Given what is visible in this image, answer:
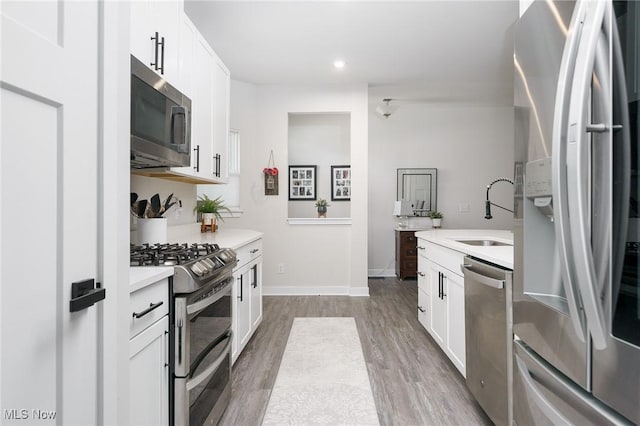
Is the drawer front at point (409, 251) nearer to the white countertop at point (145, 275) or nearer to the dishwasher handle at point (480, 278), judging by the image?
the dishwasher handle at point (480, 278)

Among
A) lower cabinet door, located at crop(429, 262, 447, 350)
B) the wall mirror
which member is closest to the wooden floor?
lower cabinet door, located at crop(429, 262, 447, 350)

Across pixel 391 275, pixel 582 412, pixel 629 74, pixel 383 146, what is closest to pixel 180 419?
pixel 582 412

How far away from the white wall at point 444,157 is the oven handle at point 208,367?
419cm

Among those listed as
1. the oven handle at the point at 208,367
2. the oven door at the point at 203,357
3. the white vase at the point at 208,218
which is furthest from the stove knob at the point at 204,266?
the white vase at the point at 208,218

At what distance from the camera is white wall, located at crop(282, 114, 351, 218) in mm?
5691

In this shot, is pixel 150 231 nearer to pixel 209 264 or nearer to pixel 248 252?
pixel 209 264

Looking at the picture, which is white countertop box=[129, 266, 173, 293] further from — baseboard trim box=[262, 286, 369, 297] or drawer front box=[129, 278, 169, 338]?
baseboard trim box=[262, 286, 369, 297]

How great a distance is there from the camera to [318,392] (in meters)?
2.03

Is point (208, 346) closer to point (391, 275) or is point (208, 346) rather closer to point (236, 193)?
point (236, 193)

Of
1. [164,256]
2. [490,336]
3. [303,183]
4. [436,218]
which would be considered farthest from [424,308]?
[303,183]

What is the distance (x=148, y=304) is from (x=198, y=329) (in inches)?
14.2

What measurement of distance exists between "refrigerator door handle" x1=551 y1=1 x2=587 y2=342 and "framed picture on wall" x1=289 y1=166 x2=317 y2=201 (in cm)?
493

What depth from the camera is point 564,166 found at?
0.76 m

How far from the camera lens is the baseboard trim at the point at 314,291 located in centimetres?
446
